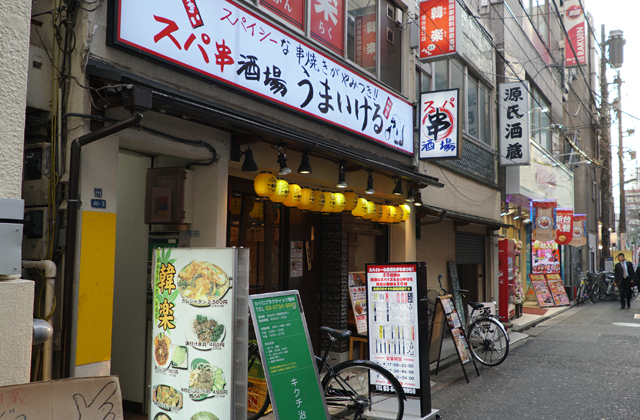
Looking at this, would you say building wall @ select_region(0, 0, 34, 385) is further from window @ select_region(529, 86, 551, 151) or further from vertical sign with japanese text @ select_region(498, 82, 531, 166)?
window @ select_region(529, 86, 551, 151)

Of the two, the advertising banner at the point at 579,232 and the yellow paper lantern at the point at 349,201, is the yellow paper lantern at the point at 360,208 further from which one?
the advertising banner at the point at 579,232

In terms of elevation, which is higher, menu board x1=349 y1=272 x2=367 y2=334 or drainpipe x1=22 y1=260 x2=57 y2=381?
drainpipe x1=22 y1=260 x2=57 y2=381

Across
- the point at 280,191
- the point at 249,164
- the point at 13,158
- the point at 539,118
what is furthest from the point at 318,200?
the point at 539,118

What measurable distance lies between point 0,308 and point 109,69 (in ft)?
7.81

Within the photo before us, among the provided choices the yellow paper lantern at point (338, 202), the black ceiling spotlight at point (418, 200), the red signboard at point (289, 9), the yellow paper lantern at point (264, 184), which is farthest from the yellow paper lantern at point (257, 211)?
the black ceiling spotlight at point (418, 200)

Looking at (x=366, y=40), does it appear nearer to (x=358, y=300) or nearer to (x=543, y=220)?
(x=358, y=300)

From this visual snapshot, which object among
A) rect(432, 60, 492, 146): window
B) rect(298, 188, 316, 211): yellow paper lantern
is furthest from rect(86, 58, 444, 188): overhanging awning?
rect(432, 60, 492, 146): window

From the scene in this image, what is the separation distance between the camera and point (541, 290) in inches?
844

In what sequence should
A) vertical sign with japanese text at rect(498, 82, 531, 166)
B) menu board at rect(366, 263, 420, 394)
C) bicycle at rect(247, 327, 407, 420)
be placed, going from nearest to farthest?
bicycle at rect(247, 327, 407, 420), menu board at rect(366, 263, 420, 394), vertical sign with japanese text at rect(498, 82, 531, 166)

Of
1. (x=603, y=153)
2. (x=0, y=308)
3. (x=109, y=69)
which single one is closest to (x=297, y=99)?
(x=109, y=69)

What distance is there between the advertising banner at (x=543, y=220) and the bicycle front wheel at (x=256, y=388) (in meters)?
16.6

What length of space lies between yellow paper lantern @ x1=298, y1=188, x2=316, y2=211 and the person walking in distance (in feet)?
60.3

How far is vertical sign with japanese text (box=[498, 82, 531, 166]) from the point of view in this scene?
16.5 meters

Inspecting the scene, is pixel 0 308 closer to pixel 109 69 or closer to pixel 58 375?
pixel 58 375
